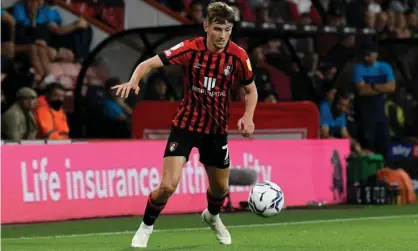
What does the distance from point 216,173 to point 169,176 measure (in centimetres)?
60

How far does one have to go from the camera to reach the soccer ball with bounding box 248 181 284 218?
1211cm

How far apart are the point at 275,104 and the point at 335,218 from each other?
151 inches

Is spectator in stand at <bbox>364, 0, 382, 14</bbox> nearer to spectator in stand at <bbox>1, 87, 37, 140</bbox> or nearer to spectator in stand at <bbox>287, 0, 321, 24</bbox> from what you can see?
spectator in stand at <bbox>287, 0, 321, 24</bbox>

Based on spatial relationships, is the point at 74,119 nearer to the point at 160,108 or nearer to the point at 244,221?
the point at 160,108

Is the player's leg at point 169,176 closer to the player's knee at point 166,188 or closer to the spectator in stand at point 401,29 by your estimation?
the player's knee at point 166,188

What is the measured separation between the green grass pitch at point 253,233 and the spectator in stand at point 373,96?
4239 millimetres

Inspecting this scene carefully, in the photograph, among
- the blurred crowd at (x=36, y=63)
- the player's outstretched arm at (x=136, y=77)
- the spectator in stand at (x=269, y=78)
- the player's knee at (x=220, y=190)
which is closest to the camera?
the player's outstretched arm at (x=136, y=77)

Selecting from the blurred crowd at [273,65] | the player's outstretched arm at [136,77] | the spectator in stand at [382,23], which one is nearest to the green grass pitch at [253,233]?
the player's outstretched arm at [136,77]

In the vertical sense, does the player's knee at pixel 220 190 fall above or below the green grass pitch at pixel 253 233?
above

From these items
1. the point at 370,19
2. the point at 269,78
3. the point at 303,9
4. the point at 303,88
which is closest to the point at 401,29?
the point at 370,19

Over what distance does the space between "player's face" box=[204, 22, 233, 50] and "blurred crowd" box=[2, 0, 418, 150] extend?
7.20m

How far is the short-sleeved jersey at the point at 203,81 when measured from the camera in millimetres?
11227

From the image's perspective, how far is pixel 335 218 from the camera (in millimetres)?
16359

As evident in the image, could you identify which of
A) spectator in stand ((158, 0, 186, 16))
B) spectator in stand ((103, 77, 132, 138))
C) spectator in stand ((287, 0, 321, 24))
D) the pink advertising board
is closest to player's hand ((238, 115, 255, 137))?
the pink advertising board
